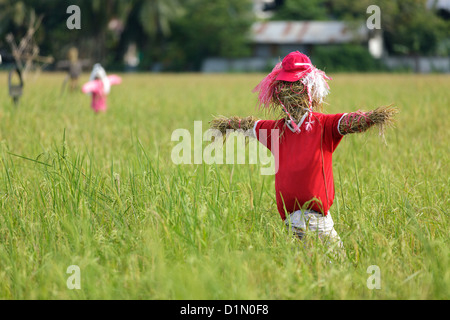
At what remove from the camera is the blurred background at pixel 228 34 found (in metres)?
33.5

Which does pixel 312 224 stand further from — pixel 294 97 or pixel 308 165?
pixel 294 97

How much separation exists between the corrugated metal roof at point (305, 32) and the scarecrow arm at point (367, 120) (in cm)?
3533

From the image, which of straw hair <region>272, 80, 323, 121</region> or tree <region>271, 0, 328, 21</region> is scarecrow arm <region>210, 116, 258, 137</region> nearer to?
straw hair <region>272, 80, 323, 121</region>

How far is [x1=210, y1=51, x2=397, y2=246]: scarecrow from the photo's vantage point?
8.11ft

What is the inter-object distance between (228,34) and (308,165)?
117 ft

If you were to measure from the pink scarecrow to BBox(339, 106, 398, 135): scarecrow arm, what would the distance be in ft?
17.4

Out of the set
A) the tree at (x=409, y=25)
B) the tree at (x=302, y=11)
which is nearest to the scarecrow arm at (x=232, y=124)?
the tree at (x=409, y=25)

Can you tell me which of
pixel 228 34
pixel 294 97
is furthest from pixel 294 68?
pixel 228 34

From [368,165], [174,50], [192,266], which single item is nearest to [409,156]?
[368,165]

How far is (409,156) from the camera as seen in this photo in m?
4.20

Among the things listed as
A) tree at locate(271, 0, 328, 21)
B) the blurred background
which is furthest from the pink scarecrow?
tree at locate(271, 0, 328, 21)

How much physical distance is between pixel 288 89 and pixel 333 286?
3.19ft

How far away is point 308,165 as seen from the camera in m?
2.47

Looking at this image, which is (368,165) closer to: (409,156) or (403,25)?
(409,156)
